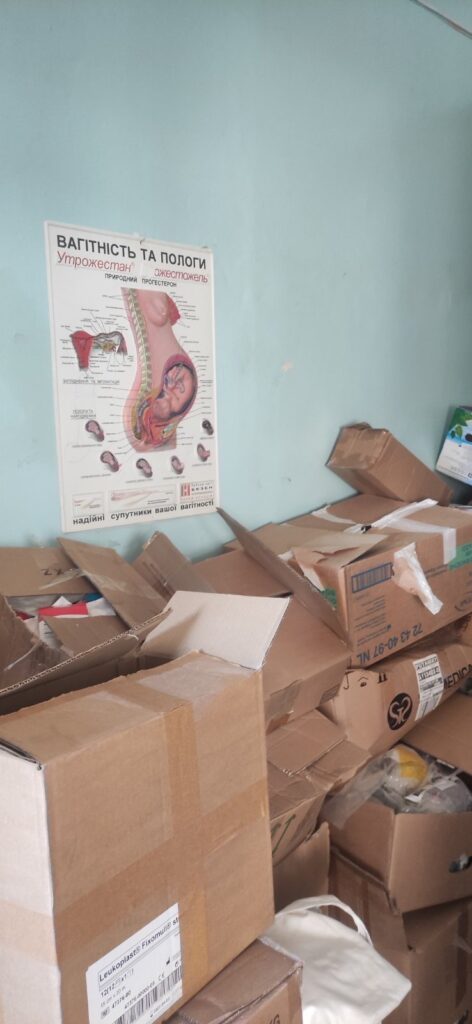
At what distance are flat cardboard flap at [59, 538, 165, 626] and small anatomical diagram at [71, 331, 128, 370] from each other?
0.36m

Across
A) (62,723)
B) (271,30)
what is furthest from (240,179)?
(62,723)

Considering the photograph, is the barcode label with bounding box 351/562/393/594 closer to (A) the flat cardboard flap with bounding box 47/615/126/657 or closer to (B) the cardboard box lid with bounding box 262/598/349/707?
(B) the cardboard box lid with bounding box 262/598/349/707

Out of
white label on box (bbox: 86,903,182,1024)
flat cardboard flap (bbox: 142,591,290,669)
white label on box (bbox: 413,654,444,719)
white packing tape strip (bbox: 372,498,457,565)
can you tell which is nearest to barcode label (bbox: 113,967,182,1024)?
white label on box (bbox: 86,903,182,1024)

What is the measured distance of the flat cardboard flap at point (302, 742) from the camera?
1158 mm

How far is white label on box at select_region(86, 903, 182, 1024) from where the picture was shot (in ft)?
1.77

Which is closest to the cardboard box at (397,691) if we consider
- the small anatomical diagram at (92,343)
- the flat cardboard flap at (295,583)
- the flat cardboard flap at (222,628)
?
the flat cardboard flap at (295,583)

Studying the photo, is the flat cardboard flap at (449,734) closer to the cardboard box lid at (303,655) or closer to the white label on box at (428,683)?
the white label on box at (428,683)

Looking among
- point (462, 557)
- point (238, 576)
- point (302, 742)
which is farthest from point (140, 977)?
point (462, 557)

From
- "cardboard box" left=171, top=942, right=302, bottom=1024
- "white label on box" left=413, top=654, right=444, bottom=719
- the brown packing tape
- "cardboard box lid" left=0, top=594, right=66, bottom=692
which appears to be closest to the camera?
"cardboard box" left=171, top=942, right=302, bottom=1024

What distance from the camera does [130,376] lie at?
138 centimetres

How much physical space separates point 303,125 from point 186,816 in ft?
5.34

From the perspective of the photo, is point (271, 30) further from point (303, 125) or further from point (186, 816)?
point (186, 816)

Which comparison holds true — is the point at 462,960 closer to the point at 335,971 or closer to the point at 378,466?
the point at 335,971

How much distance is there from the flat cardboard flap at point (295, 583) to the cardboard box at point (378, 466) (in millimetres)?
533
